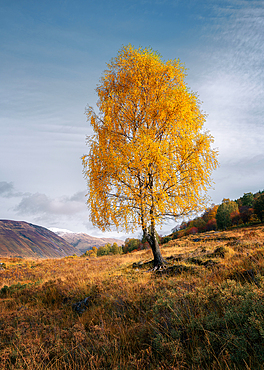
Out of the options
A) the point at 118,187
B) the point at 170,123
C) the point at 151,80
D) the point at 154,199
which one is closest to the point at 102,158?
the point at 118,187

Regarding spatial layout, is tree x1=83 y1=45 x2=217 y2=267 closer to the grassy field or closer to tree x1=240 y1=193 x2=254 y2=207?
the grassy field

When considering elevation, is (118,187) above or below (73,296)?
above

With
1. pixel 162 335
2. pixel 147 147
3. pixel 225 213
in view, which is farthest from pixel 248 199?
pixel 162 335

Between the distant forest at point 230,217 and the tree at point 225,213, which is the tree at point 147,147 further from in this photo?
the tree at point 225,213

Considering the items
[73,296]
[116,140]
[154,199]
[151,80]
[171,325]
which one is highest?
[151,80]

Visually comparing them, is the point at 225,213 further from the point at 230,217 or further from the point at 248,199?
the point at 248,199

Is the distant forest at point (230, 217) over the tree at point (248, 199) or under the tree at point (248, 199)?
under

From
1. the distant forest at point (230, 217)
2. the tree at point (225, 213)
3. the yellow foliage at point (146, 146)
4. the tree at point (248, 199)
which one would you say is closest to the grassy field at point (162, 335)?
the yellow foliage at point (146, 146)

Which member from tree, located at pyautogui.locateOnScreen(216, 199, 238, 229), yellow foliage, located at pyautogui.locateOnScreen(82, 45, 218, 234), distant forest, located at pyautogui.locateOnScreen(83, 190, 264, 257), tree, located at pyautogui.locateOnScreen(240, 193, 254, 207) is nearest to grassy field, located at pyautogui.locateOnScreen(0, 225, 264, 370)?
yellow foliage, located at pyautogui.locateOnScreen(82, 45, 218, 234)

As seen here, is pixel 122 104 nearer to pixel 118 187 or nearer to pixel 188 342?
pixel 118 187

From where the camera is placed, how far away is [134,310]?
4.55 metres

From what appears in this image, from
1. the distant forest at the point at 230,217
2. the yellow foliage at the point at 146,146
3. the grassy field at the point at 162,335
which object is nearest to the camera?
the grassy field at the point at 162,335

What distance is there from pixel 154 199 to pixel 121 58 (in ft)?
26.2

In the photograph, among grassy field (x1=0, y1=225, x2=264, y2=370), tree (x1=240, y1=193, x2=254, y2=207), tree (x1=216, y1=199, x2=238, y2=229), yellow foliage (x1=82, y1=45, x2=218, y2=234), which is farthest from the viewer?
tree (x1=240, y1=193, x2=254, y2=207)
